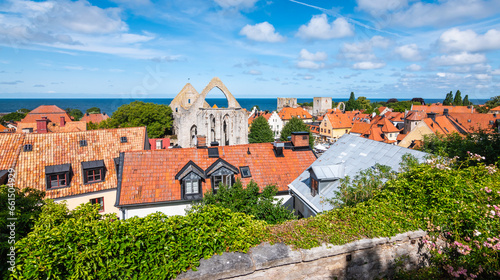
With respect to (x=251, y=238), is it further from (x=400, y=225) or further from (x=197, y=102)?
(x=197, y=102)

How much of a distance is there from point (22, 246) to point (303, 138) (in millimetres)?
19876

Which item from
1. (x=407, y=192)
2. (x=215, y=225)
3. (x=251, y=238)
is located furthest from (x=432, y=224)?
(x=215, y=225)

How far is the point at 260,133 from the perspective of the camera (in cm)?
5612

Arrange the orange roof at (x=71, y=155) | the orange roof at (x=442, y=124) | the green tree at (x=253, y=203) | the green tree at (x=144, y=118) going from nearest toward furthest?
1. the green tree at (x=253, y=203)
2. the orange roof at (x=71, y=155)
3. the orange roof at (x=442, y=124)
4. the green tree at (x=144, y=118)

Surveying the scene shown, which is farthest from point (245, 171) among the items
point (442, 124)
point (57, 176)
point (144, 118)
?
point (442, 124)

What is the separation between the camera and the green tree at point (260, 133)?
5550 cm

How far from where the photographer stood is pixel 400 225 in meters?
6.53

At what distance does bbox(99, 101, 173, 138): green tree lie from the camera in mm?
53156

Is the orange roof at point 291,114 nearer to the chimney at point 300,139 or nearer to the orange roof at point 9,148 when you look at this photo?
the chimney at point 300,139

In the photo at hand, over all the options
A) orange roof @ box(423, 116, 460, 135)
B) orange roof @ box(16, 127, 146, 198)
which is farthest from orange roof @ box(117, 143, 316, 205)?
orange roof @ box(423, 116, 460, 135)

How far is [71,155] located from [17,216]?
17607 millimetres

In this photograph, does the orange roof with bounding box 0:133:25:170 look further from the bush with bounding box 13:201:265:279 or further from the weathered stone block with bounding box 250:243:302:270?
the weathered stone block with bounding box 250:243:302:270

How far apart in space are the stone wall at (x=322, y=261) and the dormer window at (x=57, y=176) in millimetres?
19152

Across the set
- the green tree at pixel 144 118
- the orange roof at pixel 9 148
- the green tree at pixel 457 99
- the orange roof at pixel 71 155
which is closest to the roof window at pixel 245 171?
the orange roof at pixel 71 155
